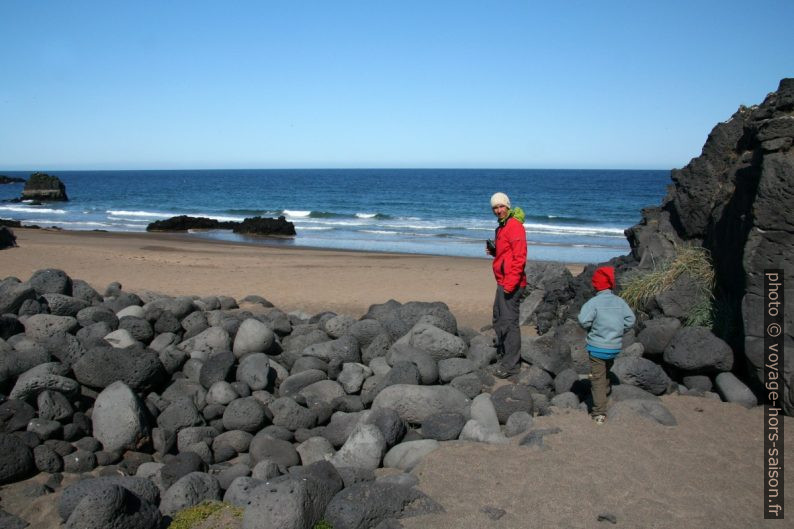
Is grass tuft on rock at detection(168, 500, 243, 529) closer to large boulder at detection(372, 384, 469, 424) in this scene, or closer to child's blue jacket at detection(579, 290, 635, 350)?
large boulder at detection(372, 384, 469, 424)

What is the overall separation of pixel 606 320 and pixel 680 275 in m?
3.20

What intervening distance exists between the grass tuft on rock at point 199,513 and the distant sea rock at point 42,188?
65.7 meters

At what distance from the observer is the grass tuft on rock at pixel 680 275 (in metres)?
9.03

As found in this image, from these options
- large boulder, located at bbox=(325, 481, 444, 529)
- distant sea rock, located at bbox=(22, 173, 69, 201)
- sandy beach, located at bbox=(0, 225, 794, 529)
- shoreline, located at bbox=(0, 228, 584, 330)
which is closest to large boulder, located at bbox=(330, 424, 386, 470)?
sandy beach, located at bbox=(0, 225, 794, 529)

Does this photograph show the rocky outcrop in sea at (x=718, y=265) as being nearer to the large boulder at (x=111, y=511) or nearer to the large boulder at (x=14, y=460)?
the large boulder at (x=111, y=511)

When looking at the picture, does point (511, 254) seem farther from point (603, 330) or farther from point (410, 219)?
point (410, 219)

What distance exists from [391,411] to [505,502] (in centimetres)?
189

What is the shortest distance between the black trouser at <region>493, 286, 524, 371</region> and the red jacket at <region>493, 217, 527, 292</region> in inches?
5.8

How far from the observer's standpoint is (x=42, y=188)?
6419cm

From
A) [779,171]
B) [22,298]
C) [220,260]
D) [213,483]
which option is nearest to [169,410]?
[213,483]

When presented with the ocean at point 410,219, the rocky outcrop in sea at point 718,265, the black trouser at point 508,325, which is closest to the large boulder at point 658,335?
the rocky outcrop in sea at point 718,265

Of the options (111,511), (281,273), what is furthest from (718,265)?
(281,273)

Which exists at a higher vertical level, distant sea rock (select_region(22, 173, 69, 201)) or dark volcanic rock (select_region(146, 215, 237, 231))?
distant sea rock (select_region(22, 173, 69, 201))

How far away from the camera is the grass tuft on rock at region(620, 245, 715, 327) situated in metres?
9.03
